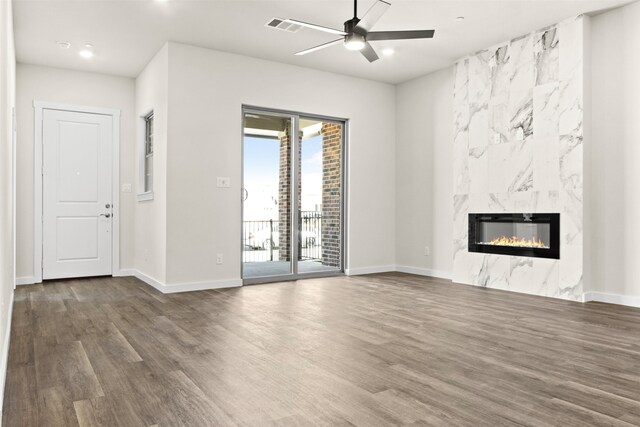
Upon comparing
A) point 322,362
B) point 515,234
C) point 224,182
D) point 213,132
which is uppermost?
point 213,132

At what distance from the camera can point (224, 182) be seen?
5.60 m

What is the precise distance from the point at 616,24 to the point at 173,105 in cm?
478

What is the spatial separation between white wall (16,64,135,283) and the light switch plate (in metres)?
1.83

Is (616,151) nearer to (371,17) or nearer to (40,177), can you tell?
(371,17)

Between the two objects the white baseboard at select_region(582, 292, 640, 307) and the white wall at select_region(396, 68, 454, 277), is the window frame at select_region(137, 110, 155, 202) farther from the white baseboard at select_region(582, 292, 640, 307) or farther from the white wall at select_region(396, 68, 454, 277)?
the white baseboard at select_region(582, 292, 640, 307)

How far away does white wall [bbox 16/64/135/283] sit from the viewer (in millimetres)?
5883

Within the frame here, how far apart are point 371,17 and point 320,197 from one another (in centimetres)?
311

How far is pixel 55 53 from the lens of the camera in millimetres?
5570

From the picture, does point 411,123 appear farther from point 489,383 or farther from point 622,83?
point 489,383

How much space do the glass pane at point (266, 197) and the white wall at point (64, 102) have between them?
76.5 inches

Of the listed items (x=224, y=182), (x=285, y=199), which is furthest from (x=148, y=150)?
(x=285, y=199)

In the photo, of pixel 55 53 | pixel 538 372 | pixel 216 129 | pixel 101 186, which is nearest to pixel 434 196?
pixel 216 129

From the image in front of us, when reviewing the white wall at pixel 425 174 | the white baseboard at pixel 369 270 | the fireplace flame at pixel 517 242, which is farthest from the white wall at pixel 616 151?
the white baseboard at pixel 369 270

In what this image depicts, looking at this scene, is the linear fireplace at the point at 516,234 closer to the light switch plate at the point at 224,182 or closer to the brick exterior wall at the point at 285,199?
the brick exterior wall at the point at 285,199
